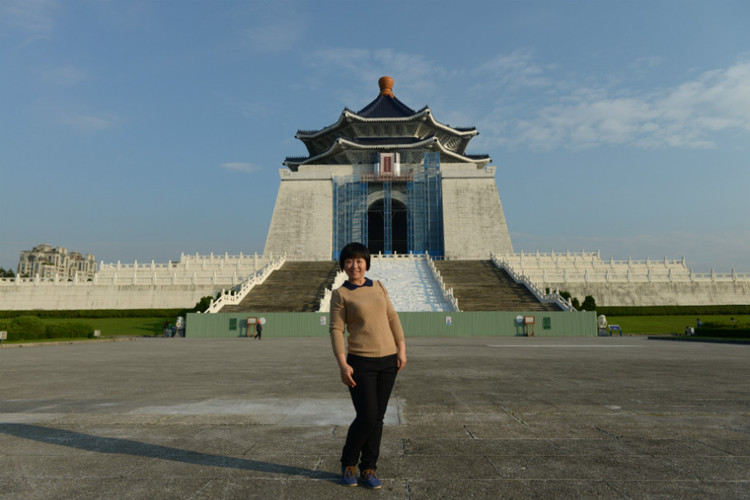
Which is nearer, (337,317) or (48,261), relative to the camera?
(337,317)

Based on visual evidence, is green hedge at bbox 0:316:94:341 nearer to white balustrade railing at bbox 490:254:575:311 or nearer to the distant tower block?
white balustrade railing at bbox 490:254:575:311

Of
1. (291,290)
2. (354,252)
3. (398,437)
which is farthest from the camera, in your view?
(291,290)

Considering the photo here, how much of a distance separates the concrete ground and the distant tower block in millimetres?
42645

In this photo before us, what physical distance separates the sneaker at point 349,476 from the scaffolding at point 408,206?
47888 mm

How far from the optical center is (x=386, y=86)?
2381 inches

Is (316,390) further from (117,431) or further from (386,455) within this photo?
(386,455)

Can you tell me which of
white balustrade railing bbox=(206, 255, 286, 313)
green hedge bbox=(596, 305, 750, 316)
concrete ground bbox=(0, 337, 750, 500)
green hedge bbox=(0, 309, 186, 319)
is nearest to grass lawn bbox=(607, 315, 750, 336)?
green hedge bbox=(596, 305, 750, 316)

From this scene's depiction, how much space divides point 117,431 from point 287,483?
2300 millimetres

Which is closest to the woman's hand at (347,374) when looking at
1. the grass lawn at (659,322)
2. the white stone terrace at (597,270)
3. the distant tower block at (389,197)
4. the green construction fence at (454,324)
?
the green construction fence at (454,324)

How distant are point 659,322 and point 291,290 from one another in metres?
22.1

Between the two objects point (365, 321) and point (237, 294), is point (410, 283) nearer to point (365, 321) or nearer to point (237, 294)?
point (237, 294)

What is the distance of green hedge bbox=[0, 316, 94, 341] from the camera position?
20969 millimetres

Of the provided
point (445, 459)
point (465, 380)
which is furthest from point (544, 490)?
point (465, 380)

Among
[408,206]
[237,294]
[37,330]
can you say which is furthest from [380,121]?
[37,330]
